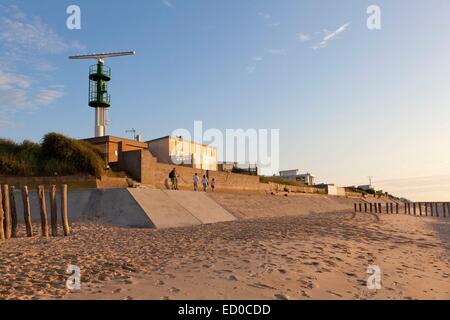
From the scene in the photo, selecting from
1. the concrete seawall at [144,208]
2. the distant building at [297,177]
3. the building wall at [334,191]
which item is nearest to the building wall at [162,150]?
the concrete seawall at [144,208]

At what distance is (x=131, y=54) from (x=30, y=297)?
3879 cm

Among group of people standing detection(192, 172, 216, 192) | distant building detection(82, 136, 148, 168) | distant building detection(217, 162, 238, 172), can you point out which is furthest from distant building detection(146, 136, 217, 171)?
distant building detection(82, 136, 148, 168)

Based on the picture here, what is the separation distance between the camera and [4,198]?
12203 millimetres

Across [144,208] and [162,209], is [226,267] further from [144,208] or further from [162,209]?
[162,209]

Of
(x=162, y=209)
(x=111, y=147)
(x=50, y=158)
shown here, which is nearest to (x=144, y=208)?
(x=162, y=209)

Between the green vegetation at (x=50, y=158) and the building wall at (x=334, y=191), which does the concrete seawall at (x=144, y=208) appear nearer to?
the green vegetation at (x=50, y=158)

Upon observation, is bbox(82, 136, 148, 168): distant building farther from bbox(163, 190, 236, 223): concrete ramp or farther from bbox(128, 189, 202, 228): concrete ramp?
bbox(128, 189, 202, 228): concrete ramp

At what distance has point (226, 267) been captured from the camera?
23.5ft

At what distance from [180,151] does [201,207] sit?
45.5 ft

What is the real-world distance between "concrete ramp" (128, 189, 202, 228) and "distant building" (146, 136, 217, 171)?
12.7 meters

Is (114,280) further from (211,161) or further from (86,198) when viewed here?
(211,161)

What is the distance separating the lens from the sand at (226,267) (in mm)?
5730

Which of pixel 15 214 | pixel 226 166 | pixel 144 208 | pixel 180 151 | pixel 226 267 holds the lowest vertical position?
pixel 226 267
